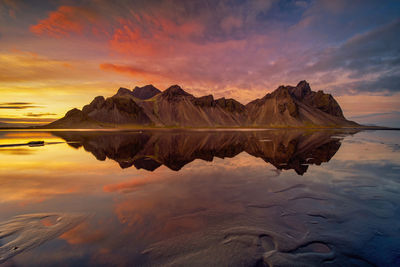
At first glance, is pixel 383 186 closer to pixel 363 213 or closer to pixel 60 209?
pixel 363 213

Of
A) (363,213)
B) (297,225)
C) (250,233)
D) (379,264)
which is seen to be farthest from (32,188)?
(363,213)

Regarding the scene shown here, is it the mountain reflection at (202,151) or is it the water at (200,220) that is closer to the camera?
the water at (200,220)

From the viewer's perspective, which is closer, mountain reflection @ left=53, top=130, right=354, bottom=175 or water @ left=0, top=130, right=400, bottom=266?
water @ left=0, top=130, right=400, bottom=266

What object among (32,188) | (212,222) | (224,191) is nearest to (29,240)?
(212,222)

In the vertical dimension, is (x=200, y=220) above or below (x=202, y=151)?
below

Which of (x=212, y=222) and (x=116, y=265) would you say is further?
(x=212, y=222)

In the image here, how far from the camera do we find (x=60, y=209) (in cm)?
925

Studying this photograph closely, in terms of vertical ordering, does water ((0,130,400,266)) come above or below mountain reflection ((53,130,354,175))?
below

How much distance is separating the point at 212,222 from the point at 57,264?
5210mm

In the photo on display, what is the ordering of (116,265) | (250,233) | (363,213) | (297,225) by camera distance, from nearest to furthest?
1. (116,265)
2. (250,233)
3. (297,225)
4. (363,213)

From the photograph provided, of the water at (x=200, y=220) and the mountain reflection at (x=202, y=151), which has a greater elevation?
the mountain reflection at (x=202, y=151)

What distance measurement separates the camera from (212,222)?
7.84 meters

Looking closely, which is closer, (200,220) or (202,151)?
(200,220)

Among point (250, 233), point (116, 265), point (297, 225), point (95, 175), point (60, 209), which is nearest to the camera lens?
point (116, 265)
